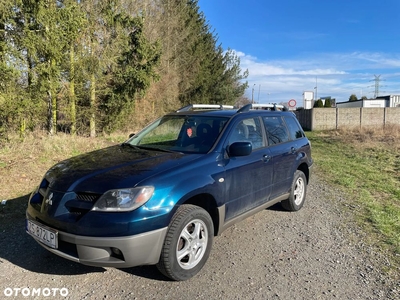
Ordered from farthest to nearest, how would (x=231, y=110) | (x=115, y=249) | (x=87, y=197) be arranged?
(x=231, y=110), (x=87, y=197), (x=115, y=249)

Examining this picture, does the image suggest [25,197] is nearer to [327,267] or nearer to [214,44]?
[327,267]

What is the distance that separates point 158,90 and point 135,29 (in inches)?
279

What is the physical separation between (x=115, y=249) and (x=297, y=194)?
369cm

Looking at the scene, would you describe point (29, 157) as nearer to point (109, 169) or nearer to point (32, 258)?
point (32, 258)

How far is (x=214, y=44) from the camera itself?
111 feet

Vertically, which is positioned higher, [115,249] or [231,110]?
[231,110]

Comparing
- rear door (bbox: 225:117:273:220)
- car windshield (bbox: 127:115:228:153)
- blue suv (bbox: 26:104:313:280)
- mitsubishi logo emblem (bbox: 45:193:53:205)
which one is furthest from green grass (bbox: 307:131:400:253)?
mitsubishi logo emblem (bbox: 45:193:53:205)

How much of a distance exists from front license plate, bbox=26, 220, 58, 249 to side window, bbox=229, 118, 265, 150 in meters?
2.25

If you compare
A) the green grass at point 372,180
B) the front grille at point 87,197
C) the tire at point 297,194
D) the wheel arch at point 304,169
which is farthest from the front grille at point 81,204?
the wheel arch at point 304,169

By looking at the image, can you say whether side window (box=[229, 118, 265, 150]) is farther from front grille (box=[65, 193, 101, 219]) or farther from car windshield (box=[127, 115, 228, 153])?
front grille (box=[65, 193, 101, 219])

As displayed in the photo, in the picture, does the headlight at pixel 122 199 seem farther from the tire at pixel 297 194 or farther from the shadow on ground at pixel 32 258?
the tire at pixel 297 194

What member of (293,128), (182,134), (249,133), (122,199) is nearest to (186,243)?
(122,199)

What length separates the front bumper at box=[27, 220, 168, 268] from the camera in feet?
8.89

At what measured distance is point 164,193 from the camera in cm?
293
